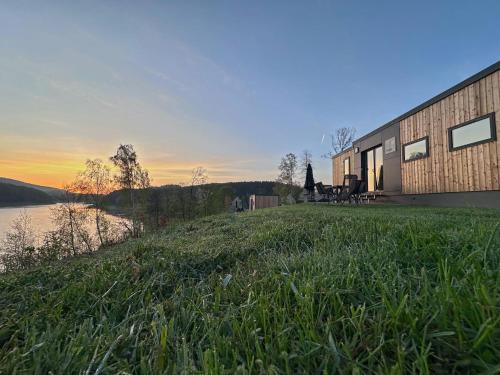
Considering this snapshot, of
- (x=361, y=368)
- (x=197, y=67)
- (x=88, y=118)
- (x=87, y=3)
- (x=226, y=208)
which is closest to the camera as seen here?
(x=361, y=368)

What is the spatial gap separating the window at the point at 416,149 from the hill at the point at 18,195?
3154 centimetres

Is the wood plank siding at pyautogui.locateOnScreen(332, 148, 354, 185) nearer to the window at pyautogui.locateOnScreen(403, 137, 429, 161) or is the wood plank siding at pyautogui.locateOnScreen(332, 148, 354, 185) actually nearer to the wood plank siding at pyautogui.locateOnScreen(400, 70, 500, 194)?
the window at pyautogui.locateOnScreen(403, 137, 429, 161)

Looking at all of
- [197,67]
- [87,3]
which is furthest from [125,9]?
[197,67]

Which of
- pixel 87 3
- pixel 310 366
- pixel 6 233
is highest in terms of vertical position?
pixel 87 3

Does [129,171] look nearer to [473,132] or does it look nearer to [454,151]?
[454,151]

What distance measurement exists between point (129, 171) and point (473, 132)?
698 inches

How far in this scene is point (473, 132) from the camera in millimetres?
6535

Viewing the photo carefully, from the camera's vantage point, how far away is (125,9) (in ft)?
19.1

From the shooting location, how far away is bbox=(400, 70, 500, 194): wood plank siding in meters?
6.04

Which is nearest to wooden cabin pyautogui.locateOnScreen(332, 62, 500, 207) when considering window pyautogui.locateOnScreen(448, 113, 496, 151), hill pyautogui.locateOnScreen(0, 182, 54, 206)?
window pyautogui.locateOnScreen(448, 113, 496, 151)

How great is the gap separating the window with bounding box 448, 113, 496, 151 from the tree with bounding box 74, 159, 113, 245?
17068mm

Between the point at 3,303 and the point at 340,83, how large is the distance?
12898mm

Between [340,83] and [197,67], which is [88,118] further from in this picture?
[340,83]

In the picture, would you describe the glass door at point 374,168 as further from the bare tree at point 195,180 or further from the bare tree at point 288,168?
the bare tree at point 195,180
